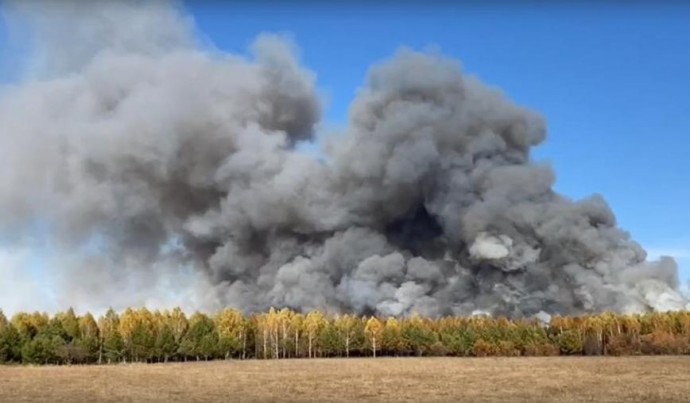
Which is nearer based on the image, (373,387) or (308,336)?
(373,387)

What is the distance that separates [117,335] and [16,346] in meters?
8.63

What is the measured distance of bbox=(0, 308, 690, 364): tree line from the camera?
2825 inches

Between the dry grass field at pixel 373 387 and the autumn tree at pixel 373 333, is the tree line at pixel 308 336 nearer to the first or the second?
the autumn tree at pixel 373 333

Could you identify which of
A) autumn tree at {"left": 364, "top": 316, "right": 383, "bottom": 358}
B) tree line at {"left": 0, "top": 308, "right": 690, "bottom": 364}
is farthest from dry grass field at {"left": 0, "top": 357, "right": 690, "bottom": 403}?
autumn tree at {"left": 364, "top": 316, "right": 383, "bottom": 358}

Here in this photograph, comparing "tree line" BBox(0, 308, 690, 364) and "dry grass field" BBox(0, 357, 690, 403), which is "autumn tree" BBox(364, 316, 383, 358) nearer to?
"tree line" BBox(0, 308, 690, 364)

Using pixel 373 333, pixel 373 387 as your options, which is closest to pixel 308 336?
pixel 373 333

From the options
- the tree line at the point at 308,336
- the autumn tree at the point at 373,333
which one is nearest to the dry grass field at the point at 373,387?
the tree line at the point at 308,336

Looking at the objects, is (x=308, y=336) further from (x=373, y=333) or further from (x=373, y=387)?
(x=373, y=387)

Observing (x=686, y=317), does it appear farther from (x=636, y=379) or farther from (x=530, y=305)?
(x=636, y=379)

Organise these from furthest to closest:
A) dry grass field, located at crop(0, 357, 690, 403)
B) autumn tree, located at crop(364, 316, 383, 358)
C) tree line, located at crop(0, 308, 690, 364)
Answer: autumn tree, located at crop(364, 316, 383, 358)
tree line, located at crop(0, 308, 690, 364)
dry grass field, located at crop(0, 357, 690, 403)

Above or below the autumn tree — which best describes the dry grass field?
below

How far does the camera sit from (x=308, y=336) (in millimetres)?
85375

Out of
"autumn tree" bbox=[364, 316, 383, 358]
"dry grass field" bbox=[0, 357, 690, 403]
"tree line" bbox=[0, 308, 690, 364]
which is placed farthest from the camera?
"autumn tree" bbox=[364, 316, 383, 358]

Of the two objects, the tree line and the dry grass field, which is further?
the tree line
